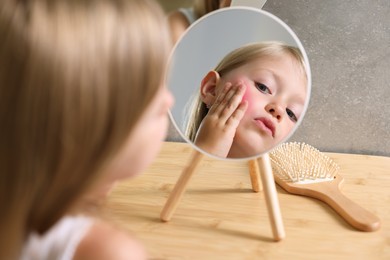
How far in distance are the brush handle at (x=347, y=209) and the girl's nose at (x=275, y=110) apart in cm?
19

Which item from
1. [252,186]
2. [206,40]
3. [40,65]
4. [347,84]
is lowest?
[252,186]

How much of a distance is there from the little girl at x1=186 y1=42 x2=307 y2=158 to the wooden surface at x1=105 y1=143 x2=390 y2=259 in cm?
12

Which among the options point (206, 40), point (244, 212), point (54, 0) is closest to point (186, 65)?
point (206, 40)

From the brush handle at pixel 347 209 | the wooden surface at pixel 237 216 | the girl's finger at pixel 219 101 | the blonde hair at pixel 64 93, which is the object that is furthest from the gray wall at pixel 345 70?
the blonde hair at pixel 64 93

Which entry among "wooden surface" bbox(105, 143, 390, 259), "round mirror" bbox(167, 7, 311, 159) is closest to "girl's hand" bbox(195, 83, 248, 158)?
"round mirror" bbox(167, 7, 311, 159)

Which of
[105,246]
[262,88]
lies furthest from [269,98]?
[105,246]

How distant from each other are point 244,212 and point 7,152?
0.46 metres

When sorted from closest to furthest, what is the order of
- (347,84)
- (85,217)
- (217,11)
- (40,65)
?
1. (40,65)
2. (85,217)
3. (217,11)
4. (347,84)

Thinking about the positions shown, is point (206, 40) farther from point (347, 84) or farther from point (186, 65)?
point (347, 84)

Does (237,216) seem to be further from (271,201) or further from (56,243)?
(56,243)

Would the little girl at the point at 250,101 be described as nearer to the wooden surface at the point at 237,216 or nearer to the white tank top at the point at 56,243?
the wooden surface at the point at 237,216

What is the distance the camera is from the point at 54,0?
1.28ft

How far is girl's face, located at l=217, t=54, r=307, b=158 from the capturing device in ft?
2.28

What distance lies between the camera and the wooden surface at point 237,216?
27.2 inches
